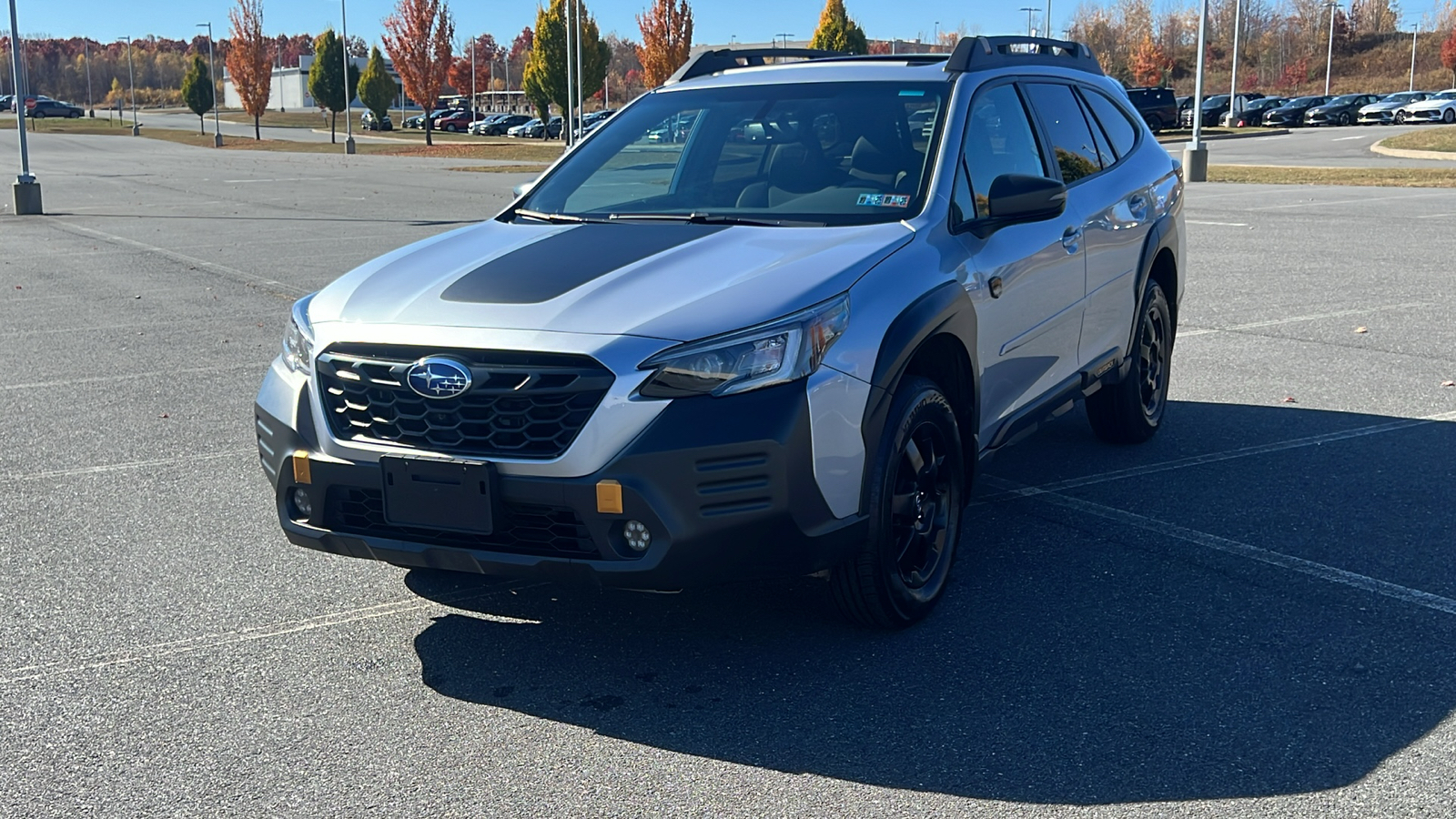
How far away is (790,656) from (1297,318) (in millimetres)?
7825

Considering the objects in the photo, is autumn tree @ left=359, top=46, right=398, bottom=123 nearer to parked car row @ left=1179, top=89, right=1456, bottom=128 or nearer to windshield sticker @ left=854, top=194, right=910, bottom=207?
parked car row @ left=1179, top=89, right=1456, bottom=128

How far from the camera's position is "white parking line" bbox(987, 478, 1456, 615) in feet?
15.7

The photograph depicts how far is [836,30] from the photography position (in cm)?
6719

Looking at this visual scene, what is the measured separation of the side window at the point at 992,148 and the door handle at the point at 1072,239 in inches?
10.4

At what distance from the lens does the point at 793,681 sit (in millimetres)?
4148

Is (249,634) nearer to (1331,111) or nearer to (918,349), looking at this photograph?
(918,349)

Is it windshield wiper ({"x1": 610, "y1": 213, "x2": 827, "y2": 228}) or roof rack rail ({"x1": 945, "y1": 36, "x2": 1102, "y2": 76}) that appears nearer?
windshield wiper ({"x1": 610, "y1": 213, "x2": 827, "y2": 228})

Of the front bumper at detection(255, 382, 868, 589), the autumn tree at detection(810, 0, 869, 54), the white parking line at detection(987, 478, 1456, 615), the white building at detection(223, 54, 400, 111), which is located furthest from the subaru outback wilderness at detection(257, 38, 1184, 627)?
the white building at detection(223, 54, 400, 111)

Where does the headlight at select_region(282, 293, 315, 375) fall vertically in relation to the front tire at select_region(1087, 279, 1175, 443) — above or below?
above

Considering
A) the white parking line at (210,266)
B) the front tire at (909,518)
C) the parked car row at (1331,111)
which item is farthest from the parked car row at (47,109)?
the front tire at (909,518)

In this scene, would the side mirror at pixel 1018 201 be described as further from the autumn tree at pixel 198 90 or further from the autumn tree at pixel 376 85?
the autumn tree at pixel 198 90

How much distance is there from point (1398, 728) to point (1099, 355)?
269 centimetres

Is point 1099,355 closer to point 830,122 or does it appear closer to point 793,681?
point 830,122

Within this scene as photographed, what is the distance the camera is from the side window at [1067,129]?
5.96 m
